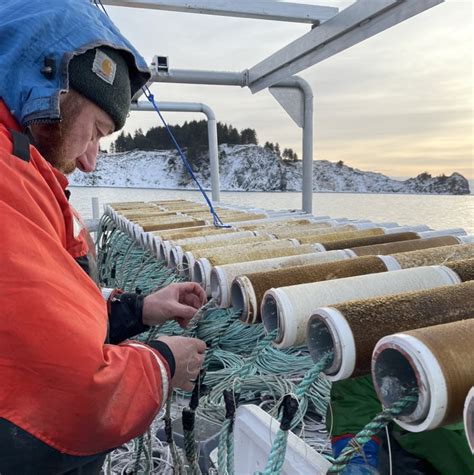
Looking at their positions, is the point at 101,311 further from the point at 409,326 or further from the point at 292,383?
the point at 292,383

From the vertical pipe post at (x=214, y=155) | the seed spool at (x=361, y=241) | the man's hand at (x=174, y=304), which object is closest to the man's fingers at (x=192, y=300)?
the man's hand at (x=174, y=304)

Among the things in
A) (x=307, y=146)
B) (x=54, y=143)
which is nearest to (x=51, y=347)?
(x=54, y=143)

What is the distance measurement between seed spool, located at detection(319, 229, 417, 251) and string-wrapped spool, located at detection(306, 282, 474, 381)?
3.16 ft

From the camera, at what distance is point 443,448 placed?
106 centimetres

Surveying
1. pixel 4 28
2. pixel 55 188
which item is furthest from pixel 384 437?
pixel 4 28

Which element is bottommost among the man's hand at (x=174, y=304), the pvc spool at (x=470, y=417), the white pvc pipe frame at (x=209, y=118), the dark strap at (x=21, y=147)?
the man's hand at (x=174, y=304)

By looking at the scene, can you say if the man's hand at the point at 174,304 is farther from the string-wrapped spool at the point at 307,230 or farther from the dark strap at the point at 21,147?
the string-wrapped spool at the point at 307,230

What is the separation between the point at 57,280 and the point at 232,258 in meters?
1.15

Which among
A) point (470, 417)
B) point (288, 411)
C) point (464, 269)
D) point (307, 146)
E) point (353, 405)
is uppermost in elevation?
point (307, 146)

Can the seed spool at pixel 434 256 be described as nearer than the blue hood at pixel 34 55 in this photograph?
No

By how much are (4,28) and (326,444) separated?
165 centimetres

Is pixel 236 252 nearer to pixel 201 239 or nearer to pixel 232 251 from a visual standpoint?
pixel 232 251

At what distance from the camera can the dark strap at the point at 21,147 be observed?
0.94 m

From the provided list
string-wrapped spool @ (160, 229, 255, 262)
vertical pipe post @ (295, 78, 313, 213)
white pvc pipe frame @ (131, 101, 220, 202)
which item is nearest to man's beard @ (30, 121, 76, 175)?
string-wrapped spool @ (160, 229, 255, 262)
